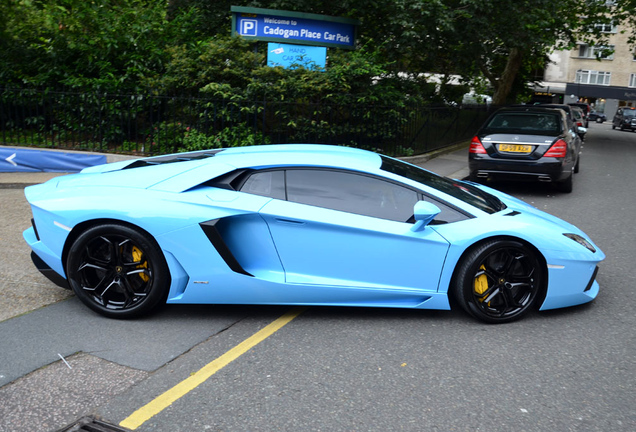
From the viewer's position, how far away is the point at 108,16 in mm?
13633

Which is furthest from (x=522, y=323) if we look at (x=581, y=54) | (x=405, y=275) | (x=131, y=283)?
(x=581, y=54)

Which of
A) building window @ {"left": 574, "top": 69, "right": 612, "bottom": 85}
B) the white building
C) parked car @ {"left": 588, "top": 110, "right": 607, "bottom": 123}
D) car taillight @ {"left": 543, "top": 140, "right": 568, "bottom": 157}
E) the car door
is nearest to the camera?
the car door

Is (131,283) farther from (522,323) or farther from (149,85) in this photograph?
(149,85)

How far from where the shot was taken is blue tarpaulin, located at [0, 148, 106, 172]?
984cm

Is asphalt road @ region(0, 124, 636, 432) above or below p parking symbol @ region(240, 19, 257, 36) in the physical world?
below

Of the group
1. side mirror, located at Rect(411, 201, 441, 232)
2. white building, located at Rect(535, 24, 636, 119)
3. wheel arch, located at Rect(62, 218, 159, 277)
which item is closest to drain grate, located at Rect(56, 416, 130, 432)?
wheel arch, located at Rect(62, 218, 159, 277)

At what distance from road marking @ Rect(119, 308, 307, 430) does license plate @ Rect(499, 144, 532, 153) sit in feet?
22.0

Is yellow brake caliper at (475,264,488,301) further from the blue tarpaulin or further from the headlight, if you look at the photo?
the blue tarpaulin

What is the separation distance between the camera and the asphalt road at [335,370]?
9.96 ft

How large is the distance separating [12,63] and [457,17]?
10.6 m

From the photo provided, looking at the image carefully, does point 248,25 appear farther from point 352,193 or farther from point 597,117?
point 597,117

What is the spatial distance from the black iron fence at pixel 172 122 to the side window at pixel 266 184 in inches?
288

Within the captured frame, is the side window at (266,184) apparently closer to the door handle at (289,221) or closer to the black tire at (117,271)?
the door handle at (289,221)

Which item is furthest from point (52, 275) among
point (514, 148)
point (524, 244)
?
point (514, 148)
